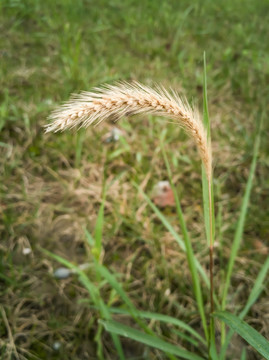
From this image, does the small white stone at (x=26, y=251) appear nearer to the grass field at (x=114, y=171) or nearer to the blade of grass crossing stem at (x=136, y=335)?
the grass field at (x=114, y=171)

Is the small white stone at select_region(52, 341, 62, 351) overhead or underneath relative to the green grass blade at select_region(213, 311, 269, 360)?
underneath

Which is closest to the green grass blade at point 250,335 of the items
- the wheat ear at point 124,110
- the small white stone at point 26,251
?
the wheat ear at point 124,110

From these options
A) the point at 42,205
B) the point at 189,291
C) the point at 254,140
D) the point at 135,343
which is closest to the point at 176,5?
the point at 254,140

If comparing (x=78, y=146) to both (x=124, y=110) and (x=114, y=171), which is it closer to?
(x=114, y=171)

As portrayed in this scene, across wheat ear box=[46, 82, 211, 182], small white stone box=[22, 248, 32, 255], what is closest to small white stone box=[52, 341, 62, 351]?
small white stone box=[22, 248, 32, 255]

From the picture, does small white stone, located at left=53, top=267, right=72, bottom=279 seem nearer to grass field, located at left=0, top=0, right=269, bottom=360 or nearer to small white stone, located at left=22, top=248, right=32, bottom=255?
grass field, located at left=0, top=0, right=269, bottom=360

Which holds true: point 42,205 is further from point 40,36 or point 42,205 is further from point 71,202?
point 40,36

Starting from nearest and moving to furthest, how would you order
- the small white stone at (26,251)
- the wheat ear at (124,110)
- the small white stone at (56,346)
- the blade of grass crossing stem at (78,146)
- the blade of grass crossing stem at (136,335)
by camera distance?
the wheat ear at (124,110) < the blade of grass crossing stem at (136,335) < the small white stone at (56,346) < the small white stone at (26,251) < the blade of grass crossing stem at (78,146)

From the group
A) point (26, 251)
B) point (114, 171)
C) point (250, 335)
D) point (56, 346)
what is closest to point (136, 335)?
point (250, 335)
